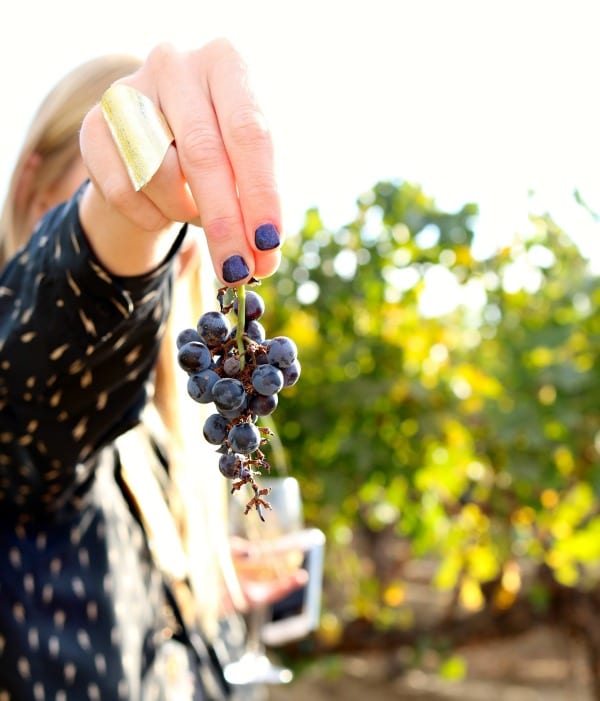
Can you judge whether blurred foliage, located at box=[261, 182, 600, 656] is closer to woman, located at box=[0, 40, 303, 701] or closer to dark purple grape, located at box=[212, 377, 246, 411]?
woman, located at box=[0, 40, 303, 701]

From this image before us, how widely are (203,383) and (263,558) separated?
127 centimetres

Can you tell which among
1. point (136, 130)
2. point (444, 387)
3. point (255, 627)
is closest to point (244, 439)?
point (136, 130)

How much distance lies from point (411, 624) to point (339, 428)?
127cm

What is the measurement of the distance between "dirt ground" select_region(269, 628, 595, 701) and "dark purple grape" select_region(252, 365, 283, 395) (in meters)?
4.03

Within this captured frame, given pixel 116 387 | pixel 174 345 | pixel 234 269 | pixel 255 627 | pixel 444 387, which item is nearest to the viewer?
pixel 234 269

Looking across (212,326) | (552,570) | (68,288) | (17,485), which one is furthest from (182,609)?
(552,570)

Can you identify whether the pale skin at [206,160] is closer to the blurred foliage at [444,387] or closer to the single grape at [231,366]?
the single grape at [231,366]

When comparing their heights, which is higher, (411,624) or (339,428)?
(339,428)

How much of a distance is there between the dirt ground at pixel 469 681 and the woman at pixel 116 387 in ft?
9.33

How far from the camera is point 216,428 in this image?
63cm

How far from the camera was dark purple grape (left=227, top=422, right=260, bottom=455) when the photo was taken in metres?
0.58

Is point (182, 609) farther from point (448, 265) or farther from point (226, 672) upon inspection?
point (448, 265)

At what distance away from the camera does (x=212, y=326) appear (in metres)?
0.62

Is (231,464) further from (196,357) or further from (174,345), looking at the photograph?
(174,345)
